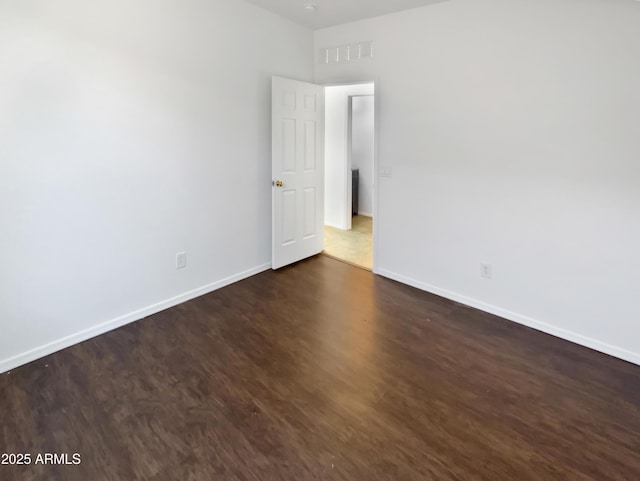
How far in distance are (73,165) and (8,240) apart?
2.01 feet

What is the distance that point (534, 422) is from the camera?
6.51 feet

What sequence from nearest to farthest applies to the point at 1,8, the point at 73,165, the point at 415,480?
the point at 415,480 < the point at 1,8 < the point at 73,165

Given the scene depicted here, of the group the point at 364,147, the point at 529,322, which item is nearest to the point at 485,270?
the point at 529,322

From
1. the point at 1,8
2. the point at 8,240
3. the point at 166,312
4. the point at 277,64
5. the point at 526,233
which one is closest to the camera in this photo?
the point at 1,8

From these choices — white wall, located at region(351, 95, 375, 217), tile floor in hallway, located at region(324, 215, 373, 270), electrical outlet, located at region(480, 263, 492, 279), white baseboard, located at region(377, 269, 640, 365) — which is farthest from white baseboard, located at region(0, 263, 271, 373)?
white wall, located at region(351, 95, 375, 217)

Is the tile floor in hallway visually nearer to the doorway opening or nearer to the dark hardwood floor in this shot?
the doorway opening

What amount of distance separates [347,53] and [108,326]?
3441mm

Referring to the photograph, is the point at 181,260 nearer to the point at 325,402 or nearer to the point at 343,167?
the point at 325,402

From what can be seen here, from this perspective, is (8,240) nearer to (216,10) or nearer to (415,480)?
(216,10)

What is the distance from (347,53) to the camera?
3.95 meters

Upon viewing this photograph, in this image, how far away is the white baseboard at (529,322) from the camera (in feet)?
8.49

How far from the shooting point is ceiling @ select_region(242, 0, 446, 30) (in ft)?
10.7

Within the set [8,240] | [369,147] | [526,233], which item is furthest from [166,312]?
[369,147]

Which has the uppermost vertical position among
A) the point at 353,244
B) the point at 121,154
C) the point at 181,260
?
the point at 121,154
